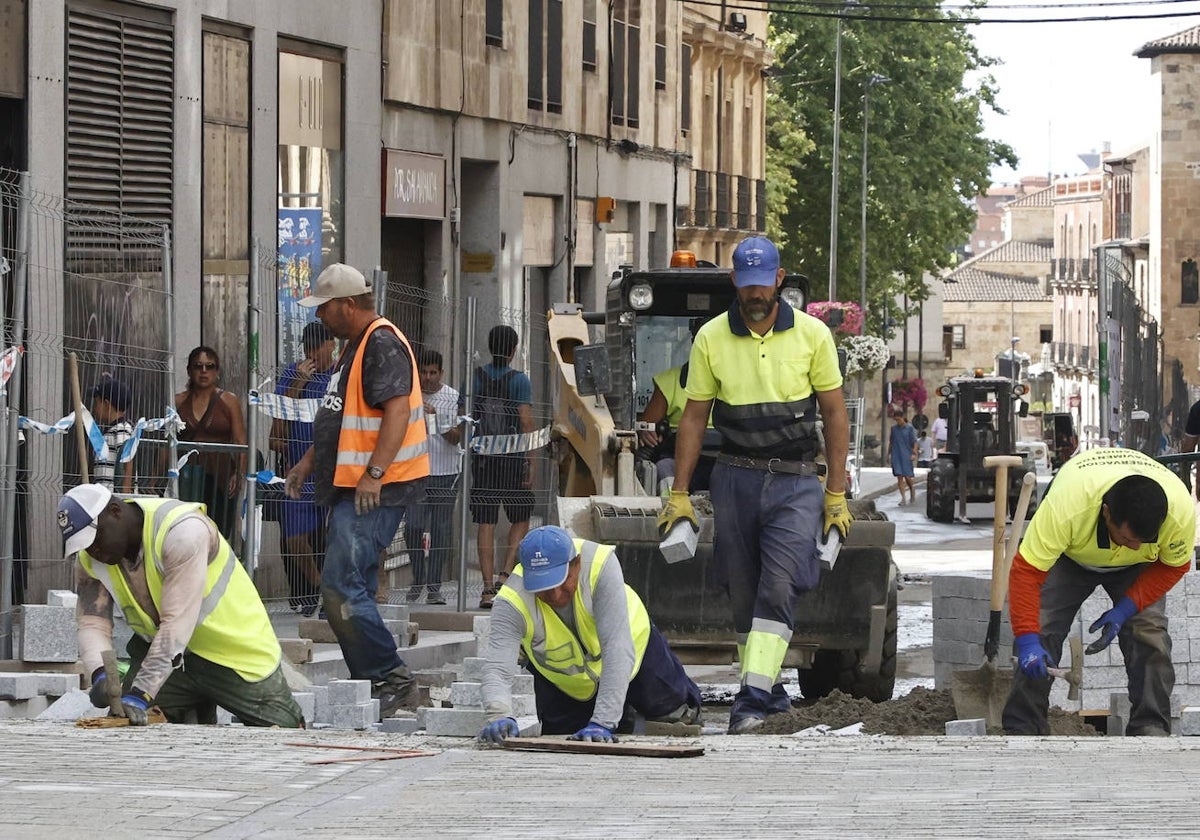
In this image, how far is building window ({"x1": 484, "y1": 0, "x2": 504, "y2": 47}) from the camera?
82.9 ft

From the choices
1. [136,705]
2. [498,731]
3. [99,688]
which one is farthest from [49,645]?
[498,731]

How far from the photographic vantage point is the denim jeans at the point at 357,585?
34.0 feet

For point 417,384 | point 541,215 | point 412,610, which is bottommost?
point 412,610

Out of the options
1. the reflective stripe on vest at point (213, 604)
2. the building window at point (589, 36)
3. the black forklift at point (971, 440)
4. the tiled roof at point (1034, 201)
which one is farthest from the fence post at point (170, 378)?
the tiled roof at point (1034, 201)

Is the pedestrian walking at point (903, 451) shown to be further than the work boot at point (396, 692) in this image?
Yes

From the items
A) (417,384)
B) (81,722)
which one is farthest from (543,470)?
(81,722)

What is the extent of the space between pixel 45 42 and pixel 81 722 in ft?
24.5

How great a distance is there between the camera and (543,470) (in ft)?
56.6

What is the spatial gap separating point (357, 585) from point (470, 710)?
1169 millimetres

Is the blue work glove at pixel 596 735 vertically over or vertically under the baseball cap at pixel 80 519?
under

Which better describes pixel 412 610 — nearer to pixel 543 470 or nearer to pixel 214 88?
pixel 543 470

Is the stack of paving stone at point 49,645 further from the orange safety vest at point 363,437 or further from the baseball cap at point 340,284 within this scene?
the baseball cap at point 340,284

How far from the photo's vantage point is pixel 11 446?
1164cm

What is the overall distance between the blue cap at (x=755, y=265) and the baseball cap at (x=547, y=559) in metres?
1.77
